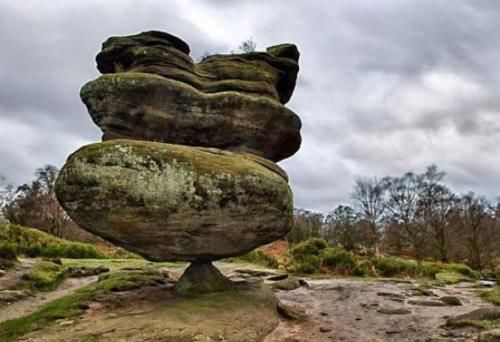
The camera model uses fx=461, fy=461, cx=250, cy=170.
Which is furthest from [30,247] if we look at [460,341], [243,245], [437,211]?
[437,211]

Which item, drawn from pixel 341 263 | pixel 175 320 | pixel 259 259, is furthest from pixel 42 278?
pixel 259 259

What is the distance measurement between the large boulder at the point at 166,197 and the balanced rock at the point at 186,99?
5.82ft

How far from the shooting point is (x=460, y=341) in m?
9.82

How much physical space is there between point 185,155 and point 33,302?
306 inches

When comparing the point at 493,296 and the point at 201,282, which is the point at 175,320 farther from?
the point at 493,296

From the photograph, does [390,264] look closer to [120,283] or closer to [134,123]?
[120,283]

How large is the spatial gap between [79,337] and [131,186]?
10.4 ft

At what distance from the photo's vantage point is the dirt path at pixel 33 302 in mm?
12517

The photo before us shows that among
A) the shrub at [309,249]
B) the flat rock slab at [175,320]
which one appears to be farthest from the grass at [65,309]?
the shrub at [309,249]

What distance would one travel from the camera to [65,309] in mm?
11430

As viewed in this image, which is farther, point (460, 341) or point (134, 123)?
point (134, 123)

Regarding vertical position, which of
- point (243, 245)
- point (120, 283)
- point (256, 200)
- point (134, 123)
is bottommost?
point (120, 283)

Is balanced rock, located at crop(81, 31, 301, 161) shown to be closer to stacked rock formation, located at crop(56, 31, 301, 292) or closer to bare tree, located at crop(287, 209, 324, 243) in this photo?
stacked rock formation, located at crop(56, 31, 301, 292)

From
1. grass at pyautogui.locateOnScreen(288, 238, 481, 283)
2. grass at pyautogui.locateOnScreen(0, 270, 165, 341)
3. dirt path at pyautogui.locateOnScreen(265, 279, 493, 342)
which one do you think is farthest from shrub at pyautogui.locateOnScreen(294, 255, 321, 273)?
grass at pyautogui.locateOnScreen(0, 270, 165, 341)
